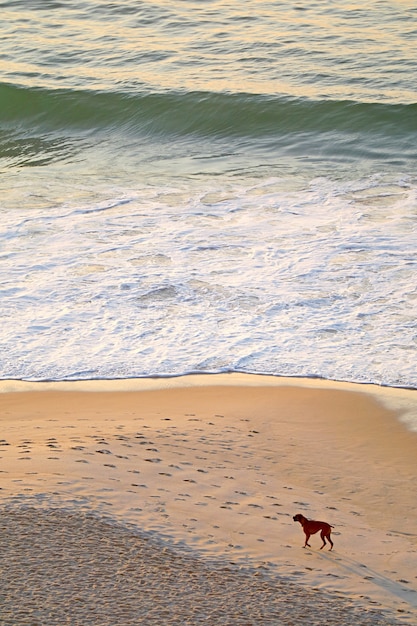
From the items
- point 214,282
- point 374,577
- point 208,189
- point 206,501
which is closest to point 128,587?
point 206,501

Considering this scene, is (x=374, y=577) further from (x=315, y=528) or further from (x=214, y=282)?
(x=214, y=282)

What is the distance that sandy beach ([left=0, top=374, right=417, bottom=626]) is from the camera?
333 cm

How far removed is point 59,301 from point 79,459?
8.29 ft

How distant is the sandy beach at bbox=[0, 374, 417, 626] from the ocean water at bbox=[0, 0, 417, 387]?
369 millimetres

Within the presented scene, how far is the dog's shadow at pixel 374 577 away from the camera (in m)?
3.46

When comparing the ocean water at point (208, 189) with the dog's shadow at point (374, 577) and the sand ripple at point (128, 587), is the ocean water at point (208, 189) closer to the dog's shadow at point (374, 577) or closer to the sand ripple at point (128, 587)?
the dog's shadow at point (374, 577)

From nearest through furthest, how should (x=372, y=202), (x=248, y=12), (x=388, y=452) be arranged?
(x=388, y=452)
(x=372, y=202)
(x=248, y=12)

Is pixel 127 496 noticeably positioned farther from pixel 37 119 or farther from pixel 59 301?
pixel 37 119

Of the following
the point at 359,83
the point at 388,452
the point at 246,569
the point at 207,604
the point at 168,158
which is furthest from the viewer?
the point at 359,83

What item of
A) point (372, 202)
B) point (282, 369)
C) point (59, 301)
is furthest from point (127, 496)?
point (372, 202)

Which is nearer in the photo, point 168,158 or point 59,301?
point 59,301

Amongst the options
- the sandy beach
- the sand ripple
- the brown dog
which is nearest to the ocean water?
the sandy beach

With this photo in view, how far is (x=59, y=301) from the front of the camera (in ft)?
22.2

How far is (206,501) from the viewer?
4.12 meters
